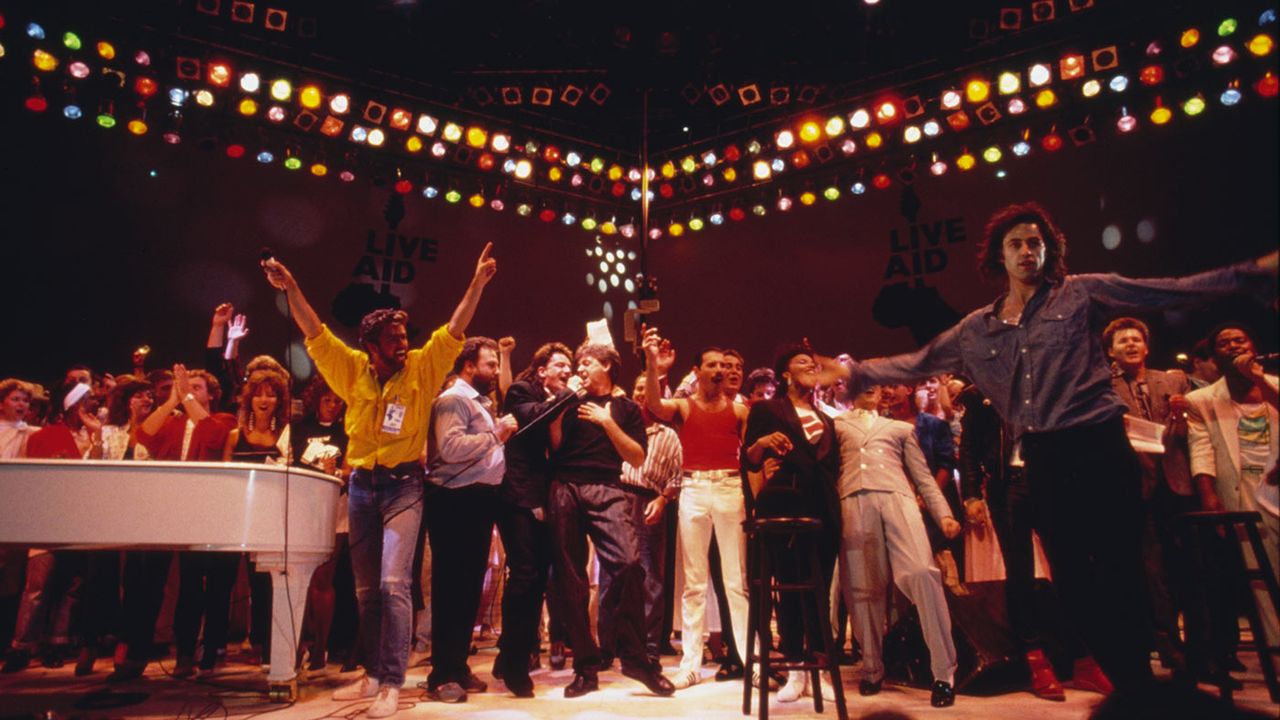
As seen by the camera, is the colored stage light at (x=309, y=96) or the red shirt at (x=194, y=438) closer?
the red shirt at (x=194, y=438)

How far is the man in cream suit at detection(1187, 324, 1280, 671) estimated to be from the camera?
236 cm

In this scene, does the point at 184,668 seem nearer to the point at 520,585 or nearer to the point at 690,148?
the point at 520,585

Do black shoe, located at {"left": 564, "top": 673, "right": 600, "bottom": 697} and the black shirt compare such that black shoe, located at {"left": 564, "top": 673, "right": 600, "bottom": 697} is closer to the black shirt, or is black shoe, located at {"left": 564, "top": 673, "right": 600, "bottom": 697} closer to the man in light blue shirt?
the man in light blue shirt

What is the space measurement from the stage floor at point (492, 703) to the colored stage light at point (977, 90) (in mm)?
5179

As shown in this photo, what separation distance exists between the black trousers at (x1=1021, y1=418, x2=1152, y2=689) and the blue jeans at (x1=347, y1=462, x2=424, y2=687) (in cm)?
279

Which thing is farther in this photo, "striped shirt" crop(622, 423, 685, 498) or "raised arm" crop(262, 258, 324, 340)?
"striped shirt" crop(622, 423, 685, 498)

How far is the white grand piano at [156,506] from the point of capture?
319 centimetres

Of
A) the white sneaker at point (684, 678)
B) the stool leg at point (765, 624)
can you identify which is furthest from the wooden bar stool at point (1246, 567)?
the white sneaker at point (684, 678)

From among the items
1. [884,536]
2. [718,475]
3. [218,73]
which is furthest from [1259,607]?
[218,73]

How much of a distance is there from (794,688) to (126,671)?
368 centimetres

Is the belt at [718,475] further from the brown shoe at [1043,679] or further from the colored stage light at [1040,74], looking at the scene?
the colored stage light at [1040,74]

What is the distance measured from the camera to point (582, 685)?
13.9ft

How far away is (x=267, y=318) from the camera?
7938mm

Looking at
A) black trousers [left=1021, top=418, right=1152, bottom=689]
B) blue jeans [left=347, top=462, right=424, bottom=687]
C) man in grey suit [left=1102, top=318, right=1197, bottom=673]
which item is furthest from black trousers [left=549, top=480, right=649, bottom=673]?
man in grey suit [left=1102, top=318, right=1197, bottom=673]
